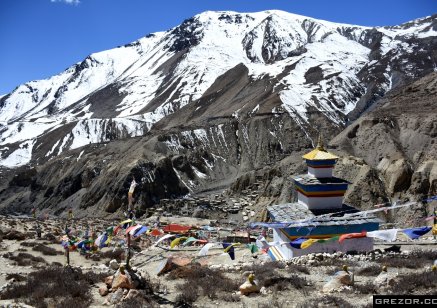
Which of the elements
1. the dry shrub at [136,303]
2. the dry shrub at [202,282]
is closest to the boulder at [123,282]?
the dry shrub at [136,303]

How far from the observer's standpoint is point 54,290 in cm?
1277

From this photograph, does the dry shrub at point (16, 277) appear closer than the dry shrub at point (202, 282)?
No

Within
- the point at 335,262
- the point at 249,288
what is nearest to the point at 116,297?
the point at 249,288

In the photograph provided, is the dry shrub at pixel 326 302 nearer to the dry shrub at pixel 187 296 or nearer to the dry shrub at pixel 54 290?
the dry shrub at pixel 187 296

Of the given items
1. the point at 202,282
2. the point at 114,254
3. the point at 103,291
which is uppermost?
the point at 103,291

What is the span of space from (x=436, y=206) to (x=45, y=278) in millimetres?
27217

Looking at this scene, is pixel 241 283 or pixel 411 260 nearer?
pixel 241 283

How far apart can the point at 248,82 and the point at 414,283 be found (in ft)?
344

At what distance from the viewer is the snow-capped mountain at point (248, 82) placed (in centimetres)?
8906

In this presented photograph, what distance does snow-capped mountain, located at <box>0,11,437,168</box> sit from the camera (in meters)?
89.1

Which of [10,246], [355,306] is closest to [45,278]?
[355,306]

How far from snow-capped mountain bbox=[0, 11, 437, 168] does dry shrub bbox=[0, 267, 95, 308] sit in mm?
65434

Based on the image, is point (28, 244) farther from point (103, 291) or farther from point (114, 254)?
point (103, 291)

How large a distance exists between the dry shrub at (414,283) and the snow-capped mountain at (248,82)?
2585 inches
